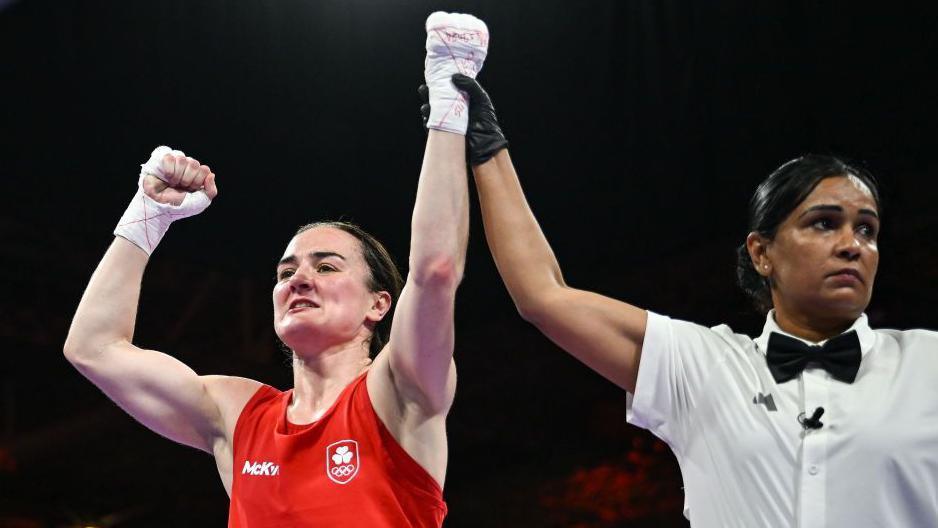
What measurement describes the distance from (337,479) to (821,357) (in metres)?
0.93

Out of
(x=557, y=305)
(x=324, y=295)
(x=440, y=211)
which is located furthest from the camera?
(x=324, y=295)

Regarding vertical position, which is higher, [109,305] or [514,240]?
[514,240]

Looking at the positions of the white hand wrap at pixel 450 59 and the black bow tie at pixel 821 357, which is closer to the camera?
the black bow tie at pixel 821 357

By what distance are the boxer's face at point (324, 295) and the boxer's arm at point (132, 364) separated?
0.26 meters

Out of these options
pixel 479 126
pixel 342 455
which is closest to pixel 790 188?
pixel 479 126

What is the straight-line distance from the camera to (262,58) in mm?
4992

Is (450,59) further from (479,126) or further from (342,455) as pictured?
(342,455)

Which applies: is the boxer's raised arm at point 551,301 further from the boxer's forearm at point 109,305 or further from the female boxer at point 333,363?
the boxer's forearm at point 109,305

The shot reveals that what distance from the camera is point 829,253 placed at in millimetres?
1878

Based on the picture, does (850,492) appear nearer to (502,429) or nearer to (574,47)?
(574,47)

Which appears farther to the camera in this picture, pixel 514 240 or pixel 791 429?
pixel 514 240

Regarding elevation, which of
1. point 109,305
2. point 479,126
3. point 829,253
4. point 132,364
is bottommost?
point 132,364

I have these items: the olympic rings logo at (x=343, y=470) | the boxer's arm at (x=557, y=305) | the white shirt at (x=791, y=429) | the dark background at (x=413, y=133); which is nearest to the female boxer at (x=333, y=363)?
the olympic rings logo at (x=343, y=470)

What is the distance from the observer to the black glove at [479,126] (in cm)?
201
